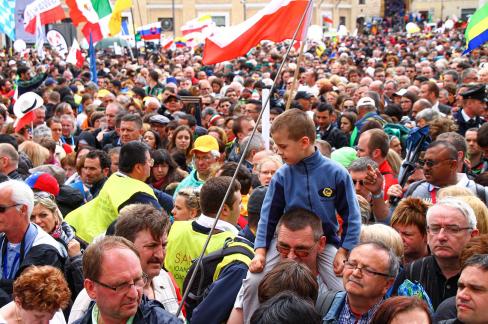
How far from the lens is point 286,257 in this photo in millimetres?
4438

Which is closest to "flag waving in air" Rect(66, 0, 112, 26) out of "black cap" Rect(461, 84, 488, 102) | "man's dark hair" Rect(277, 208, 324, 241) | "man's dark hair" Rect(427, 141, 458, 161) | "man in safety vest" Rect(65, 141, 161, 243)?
"black cap" Rect(461, 84, 488, 102)

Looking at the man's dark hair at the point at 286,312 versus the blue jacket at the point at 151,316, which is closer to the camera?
the man's dark hair at the point at 286,312

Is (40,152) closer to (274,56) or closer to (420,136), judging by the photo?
(420,136)

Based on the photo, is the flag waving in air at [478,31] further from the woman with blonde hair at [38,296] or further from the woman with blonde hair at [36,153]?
the woman with blonde hair at [38,296]

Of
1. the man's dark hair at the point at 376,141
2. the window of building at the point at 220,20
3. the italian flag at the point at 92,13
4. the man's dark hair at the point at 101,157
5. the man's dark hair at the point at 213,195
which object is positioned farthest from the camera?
the window of building at the point at 220,20

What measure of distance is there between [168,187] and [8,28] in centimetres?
1455

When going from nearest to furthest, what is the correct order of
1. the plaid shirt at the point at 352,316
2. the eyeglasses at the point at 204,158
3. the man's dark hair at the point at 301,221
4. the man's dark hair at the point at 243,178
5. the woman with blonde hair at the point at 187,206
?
1. the plaid shirt at the point at 352,316
2. the man's dark hair at the point at 301,221
3. the woman with blonde hair at the point at 187,206
4. the man's dark hair at the point at 243,178
5. the eyeglasses at the point at 204,158

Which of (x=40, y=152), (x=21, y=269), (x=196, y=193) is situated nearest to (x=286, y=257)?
(x=21, y=269)

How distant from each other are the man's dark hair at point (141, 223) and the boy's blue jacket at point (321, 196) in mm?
611

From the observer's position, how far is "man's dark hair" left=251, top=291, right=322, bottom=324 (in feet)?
11.2

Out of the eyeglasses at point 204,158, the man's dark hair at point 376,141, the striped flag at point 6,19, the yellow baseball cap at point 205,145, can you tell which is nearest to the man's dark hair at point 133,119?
the yellow baseball cap at point 205,145

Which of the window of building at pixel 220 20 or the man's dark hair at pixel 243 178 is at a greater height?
the man's dark hair at pixel 243 178

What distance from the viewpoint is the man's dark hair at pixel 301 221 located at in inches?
172

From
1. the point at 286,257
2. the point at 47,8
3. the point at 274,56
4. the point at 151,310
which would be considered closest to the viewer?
the point at 151,310
